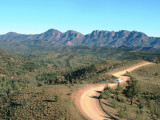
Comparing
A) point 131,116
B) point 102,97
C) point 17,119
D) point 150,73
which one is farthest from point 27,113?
point 150,73

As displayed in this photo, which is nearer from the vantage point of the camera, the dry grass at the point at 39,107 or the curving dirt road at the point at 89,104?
the dry grass at the point at 39,107

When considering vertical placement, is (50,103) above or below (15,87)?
above

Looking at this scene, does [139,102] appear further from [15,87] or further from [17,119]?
[15,87]

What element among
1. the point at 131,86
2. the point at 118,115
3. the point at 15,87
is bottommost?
the point at 15,87

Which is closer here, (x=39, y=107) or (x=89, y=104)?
(x=39, y=107)

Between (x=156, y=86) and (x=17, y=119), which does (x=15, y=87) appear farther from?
(x=156, y=86)

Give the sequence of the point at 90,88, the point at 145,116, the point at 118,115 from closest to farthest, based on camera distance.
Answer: the point at 118,115 < the point at 145,116 < the point at 90,88

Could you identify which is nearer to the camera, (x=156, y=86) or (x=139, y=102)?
(x=139, y=102)

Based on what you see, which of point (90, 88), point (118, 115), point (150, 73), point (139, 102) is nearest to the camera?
point (118, 115)

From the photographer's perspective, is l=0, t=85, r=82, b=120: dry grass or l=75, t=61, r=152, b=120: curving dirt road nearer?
l=0, t=85, r=82, b=120: dry grass

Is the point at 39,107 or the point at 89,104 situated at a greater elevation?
the point at 39,107
